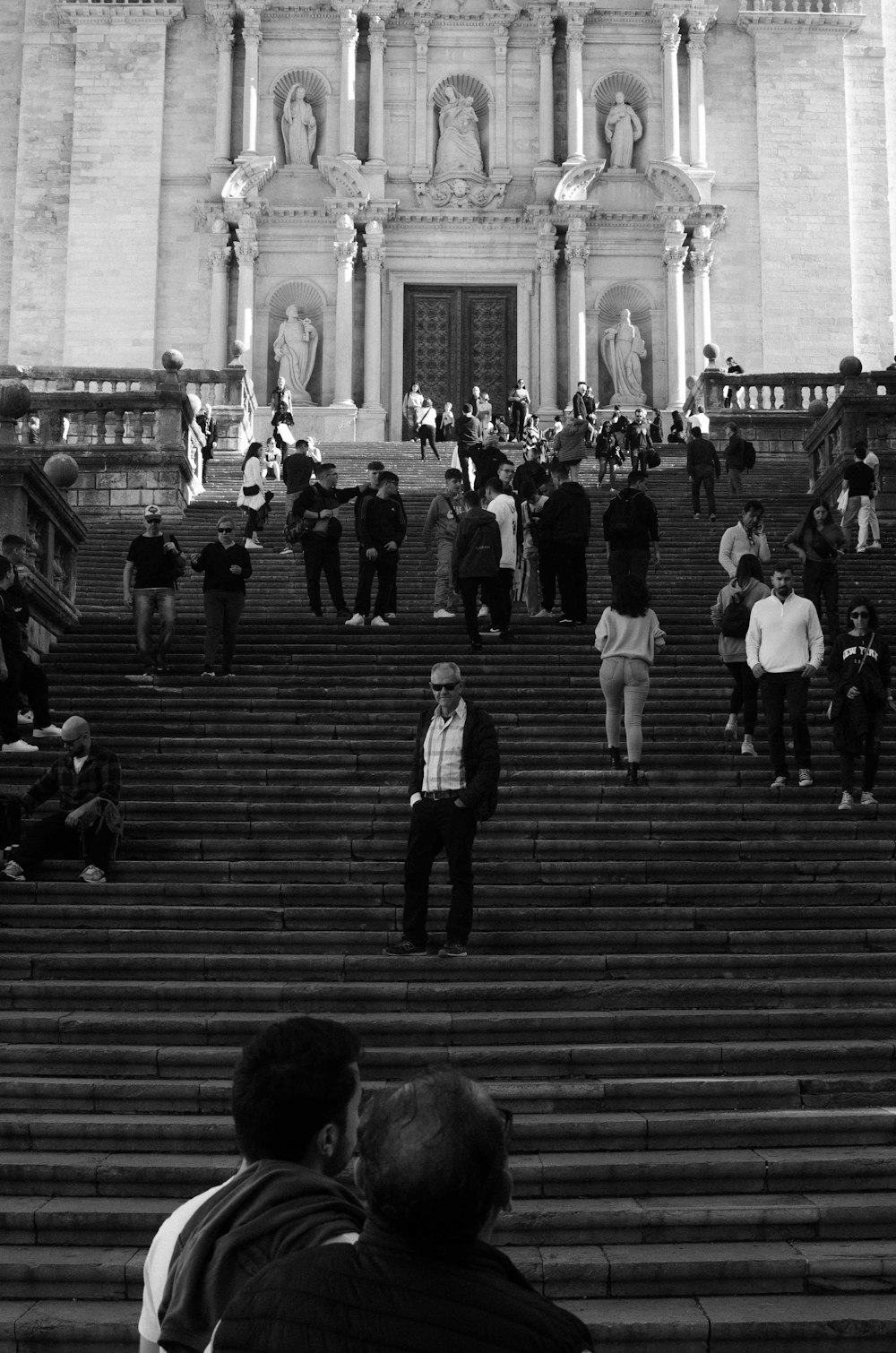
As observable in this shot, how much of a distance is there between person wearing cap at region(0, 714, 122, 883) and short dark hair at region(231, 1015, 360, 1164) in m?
7.22

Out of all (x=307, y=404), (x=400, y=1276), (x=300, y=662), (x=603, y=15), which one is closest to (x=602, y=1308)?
(x=400, y=1276)

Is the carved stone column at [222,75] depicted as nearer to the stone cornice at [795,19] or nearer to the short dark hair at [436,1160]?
the stone cornice at [795,19]

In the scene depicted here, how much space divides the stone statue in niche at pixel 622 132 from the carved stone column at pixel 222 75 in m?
7.50

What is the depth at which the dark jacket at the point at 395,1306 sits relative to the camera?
9.56 ft

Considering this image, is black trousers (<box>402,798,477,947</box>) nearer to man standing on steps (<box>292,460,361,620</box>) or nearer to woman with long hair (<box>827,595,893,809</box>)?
woman with long hair (<box>827,595,893,809</box>)

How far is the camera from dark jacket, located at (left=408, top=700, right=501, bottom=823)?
9508 mm

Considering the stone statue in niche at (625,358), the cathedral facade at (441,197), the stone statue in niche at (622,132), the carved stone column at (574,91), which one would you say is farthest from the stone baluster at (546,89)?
the stone statue in niche at (625,358)

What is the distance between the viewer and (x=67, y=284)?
36250 millimetres

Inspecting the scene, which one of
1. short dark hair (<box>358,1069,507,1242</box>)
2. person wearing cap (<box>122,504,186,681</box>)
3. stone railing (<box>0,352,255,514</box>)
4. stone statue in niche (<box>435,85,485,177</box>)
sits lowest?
short dark hair (<box>358,1069,507,1242</box>)

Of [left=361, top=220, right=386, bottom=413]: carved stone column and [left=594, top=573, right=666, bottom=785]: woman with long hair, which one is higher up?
[left=361, top=220, right=386, bottom=413]: carved stone column

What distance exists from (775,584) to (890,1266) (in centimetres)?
680

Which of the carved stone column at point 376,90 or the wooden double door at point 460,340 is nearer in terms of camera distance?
the carved stone column at point 376,90

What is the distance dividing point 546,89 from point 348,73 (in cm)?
393

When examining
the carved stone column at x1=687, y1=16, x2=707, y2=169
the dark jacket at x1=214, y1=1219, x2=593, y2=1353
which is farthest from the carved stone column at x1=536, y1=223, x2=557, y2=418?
the dark jacket at x1=214, y1=1219, x2=593, y2=1353
